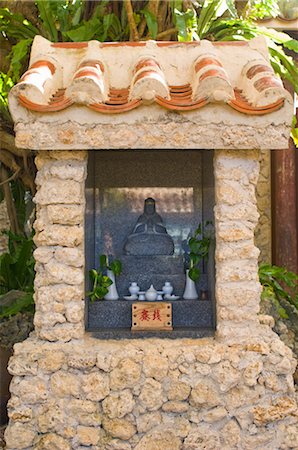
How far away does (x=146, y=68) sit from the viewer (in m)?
3.80

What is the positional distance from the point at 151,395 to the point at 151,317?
1.99 feet

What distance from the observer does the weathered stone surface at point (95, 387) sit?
3.56 meters

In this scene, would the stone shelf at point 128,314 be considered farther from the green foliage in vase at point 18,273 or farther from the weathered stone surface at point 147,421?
the green foliage in vase at point 18,273

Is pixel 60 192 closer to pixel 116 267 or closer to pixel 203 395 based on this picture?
pixel 116 267

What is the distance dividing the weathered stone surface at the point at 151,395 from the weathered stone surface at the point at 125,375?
0.08 meters

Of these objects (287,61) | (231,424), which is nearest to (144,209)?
(231,424)

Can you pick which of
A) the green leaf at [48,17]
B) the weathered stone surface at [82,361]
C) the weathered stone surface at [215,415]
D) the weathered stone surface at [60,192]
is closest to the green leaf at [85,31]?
the green leaf at [48,17]

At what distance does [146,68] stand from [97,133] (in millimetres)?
631

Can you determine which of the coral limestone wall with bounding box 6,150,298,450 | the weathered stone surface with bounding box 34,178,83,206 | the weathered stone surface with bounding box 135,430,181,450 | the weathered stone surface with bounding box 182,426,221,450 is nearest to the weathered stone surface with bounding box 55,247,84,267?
the coral limestone wall with bounding box 6,150,298,450

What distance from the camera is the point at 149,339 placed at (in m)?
3.80

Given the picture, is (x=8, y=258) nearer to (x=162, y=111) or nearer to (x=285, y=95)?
(x=162, y=111)

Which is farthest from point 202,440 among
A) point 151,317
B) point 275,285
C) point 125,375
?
point 275,285

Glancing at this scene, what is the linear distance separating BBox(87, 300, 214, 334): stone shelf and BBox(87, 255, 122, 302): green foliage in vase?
0.09m

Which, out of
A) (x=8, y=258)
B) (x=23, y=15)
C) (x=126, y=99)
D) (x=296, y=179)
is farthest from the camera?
(x=296, y=179)
